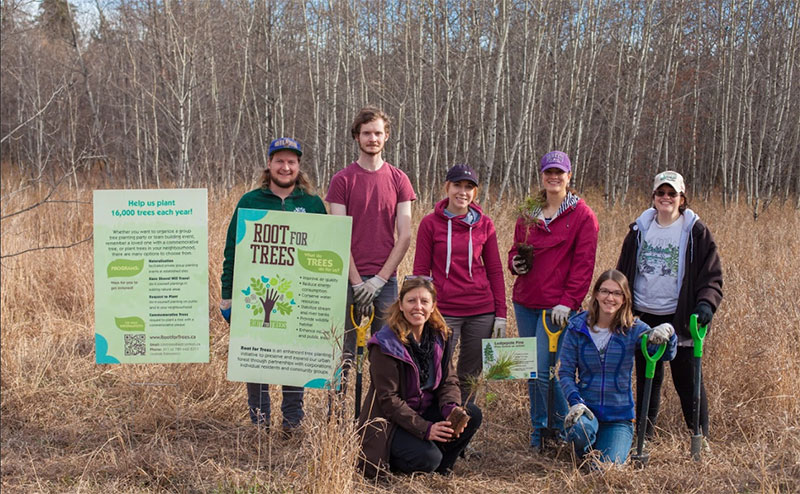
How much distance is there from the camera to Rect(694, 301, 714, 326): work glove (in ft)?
11.9

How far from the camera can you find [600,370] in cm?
377

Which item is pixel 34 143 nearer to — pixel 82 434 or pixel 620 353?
pixel 82 434

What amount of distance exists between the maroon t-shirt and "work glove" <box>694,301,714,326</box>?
1690 mm

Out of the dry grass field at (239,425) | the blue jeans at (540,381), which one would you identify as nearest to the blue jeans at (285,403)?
the dry grass field at (239,425)

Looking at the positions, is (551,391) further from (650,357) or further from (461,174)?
(461,174)

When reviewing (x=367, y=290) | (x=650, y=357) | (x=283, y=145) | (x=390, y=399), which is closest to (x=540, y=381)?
(x=650, y=357)

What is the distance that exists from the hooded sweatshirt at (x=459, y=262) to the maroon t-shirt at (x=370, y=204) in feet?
0.66

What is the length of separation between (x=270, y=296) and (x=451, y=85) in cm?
1086

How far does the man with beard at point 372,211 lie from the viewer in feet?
12.8

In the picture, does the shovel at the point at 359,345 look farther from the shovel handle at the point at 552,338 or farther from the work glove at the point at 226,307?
the shovel handle at the point at 552,338

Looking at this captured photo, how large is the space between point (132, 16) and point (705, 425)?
14.3 meters

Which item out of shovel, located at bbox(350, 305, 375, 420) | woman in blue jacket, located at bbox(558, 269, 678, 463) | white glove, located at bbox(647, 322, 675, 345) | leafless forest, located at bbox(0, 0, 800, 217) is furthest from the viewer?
leafless forest, located at bbox(0, 0, 800, 217)

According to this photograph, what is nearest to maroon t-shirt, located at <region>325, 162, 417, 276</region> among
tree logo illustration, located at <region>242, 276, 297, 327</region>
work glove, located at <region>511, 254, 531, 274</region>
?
tree logo illustration, located at <region>242, 276, 297, 327</region>

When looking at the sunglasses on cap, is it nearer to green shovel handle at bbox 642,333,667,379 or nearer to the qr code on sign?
green shovel handle at bbox 642,333,667,379
